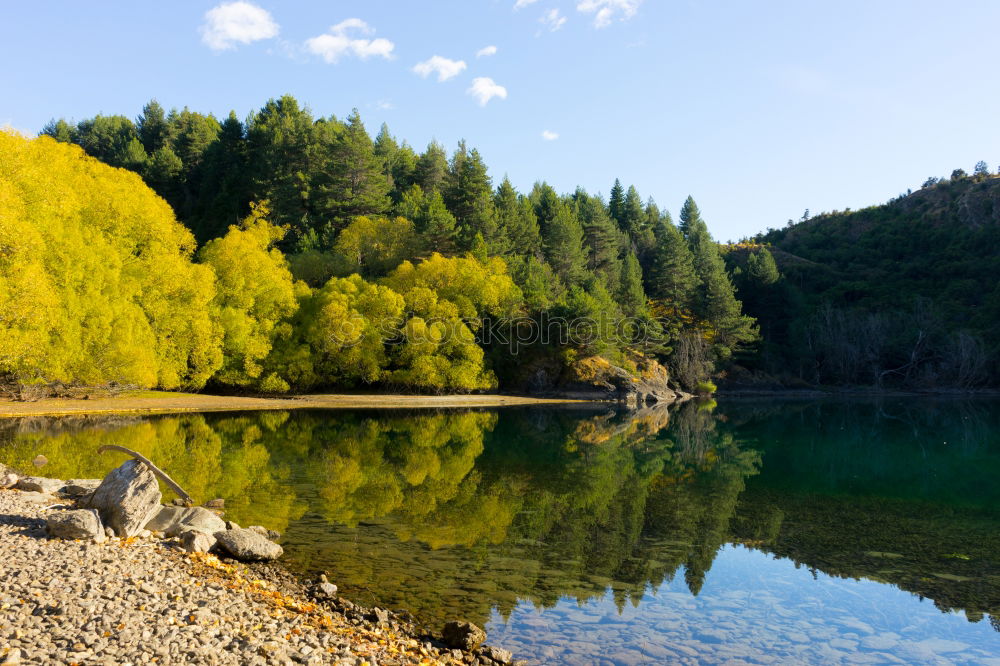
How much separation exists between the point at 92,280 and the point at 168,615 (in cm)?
3863

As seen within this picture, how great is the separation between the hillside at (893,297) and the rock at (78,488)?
8850 centimetres

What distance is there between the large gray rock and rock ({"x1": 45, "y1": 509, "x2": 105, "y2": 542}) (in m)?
1.37

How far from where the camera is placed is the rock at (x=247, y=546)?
1238 cm

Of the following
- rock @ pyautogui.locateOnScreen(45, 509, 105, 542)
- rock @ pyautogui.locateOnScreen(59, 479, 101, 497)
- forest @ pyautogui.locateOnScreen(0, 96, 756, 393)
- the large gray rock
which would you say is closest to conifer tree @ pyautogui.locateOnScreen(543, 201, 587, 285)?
forest @ pyautogui.locateOnScreen(0, 96, 756, 393)

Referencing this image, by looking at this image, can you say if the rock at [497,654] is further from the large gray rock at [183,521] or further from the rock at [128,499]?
the rock at [128,499]

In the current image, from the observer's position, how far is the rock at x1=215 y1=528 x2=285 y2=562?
12375mm

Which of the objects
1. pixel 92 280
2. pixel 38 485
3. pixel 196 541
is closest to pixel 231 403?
pixel 92 280

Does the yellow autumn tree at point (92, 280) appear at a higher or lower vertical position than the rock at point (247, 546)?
higher

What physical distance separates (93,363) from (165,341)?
7.07 meters

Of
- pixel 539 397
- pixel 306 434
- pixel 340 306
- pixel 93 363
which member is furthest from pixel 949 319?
pixel 93 363

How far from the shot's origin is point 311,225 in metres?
78.7

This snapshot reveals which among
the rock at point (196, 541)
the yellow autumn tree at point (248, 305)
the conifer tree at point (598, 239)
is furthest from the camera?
the conifer tree at point (598, 239)

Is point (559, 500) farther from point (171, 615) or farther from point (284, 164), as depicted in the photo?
point (284, 164)

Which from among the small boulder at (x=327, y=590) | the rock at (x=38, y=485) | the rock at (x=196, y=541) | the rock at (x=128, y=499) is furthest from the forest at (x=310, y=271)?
the small boulder at (x=327, y=590)
